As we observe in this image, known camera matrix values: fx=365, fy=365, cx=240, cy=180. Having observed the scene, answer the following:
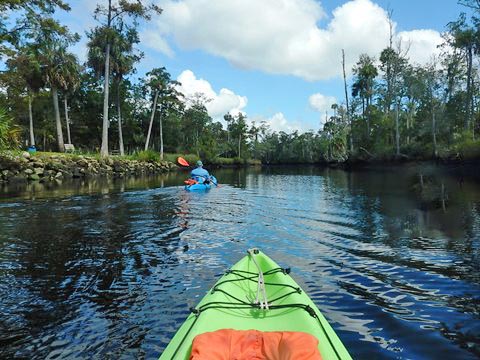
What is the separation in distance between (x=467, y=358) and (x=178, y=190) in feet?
53.1

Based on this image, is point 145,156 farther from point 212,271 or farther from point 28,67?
A: point 212,271

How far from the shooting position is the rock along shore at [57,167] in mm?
23812

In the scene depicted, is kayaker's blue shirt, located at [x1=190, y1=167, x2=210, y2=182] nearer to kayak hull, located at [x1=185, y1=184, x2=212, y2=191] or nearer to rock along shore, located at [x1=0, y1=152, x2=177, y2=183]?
kayak hull, located at [x1=185, y1=184, x2=212, y2=191]

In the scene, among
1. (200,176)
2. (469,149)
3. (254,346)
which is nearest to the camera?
(254,346)

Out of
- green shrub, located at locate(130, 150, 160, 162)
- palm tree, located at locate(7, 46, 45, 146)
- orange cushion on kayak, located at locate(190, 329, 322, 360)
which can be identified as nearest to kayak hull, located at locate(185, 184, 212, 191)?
orange cushion on kayak, located at locate(190, 329, 322, 360)

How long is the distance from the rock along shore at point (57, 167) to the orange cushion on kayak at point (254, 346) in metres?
24.2

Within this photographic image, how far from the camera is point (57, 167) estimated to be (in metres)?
27.4

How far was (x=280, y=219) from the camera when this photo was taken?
11.4 m

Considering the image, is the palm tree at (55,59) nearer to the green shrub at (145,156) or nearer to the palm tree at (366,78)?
the green shrub at (145,156)

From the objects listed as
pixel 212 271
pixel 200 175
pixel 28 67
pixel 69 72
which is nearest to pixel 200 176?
pixel 200 175

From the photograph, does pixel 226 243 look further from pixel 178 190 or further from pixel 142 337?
pixel 178 190

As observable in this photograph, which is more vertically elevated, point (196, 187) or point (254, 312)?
point (196, 187)

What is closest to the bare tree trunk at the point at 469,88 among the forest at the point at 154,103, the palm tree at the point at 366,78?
the forest at the point at 154,103

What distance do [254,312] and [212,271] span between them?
8.15ft
